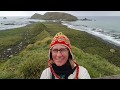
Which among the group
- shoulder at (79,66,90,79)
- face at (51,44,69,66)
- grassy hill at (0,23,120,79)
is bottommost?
grassy hill at (0,23,120,79)

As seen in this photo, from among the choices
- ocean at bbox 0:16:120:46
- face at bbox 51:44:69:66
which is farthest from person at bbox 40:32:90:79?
ocean at bbox 0:16:120:46

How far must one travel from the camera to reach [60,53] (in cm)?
204

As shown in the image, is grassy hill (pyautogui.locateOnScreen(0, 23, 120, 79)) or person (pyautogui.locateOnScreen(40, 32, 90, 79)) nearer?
person (pyautogui.locateOnScreen(40, 32, 90, 79))

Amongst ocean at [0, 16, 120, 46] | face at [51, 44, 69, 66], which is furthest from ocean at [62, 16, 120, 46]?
face at [51, 44, 69, 66]

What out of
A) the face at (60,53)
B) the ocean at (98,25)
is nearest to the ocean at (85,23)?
the ocean at (98,25)

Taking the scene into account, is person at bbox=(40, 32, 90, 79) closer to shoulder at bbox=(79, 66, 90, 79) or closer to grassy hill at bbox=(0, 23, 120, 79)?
shoulder at bbox=(79, 66, 90, 79)

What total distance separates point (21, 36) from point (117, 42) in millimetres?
6662

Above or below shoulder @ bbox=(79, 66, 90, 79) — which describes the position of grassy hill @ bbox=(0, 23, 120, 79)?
below

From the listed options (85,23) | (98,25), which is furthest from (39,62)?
(98,25)

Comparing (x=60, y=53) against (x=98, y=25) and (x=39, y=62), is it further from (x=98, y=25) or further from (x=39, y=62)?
(x=98, y=25)

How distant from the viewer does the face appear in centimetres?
205

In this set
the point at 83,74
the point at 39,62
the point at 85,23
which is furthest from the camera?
the point at 85,23
